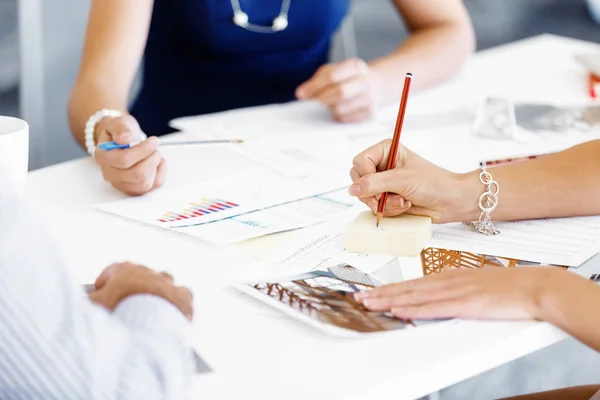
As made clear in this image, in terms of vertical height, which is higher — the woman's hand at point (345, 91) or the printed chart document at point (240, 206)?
the woman's hand at point (345, 91)

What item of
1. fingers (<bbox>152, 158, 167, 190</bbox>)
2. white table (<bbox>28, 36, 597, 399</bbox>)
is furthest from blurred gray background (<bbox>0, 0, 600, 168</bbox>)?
white table (<bbox>28, 36, 597, 399</bbox>)

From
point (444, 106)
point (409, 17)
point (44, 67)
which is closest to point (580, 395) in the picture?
point (444, 106)

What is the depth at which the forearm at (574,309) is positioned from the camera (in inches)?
33.3

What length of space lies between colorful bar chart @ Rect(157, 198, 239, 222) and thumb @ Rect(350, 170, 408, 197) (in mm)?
201

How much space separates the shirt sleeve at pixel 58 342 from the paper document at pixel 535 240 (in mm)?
457

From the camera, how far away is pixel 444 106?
5.16 feet

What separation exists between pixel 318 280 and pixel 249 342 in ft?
0.44

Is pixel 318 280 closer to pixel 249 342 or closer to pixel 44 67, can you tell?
pixel 249 342

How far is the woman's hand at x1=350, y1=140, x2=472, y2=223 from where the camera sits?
103cm

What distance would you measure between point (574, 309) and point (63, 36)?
4.69 feet

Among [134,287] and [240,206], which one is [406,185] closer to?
[240,206]

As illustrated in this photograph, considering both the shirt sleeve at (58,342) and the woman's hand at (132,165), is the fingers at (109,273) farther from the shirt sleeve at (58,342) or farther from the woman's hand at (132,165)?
the woman's hand at (132,165)

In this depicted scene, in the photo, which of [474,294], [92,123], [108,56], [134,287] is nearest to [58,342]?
[134,287]

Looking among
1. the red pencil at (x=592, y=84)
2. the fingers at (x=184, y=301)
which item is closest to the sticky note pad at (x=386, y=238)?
the fingers at (x=184, y=301)
